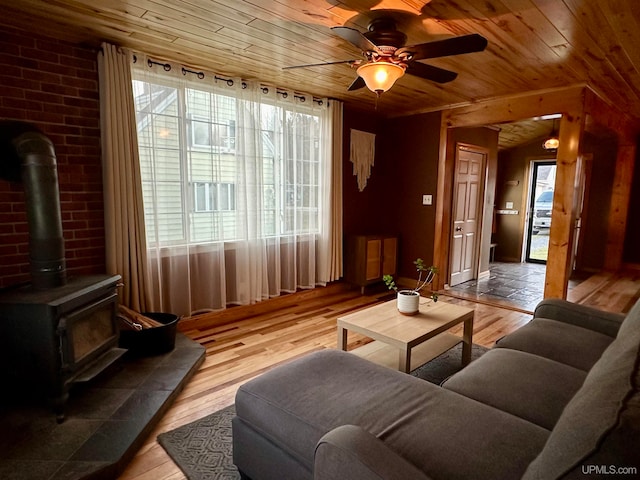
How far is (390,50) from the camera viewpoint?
2.12 meters

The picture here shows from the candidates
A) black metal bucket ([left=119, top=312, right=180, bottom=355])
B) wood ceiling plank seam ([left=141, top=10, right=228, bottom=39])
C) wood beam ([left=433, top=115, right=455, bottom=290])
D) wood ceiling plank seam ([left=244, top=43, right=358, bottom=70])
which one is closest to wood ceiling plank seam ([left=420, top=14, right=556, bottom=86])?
wood ceiling plank seam ([left=244, top=43, right=358, bottom=70])

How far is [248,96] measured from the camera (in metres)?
3.61

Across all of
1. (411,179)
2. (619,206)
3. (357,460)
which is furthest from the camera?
(619,206)

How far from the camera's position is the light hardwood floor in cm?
212

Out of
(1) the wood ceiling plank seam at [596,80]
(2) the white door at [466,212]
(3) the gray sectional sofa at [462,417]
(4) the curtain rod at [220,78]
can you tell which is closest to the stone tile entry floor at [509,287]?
(2) the white door at [466,212]

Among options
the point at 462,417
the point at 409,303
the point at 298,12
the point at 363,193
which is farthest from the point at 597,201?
the point at 462,417

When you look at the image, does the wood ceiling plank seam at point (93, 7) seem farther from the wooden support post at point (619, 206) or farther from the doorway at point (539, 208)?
the doorway at point (539, 208)

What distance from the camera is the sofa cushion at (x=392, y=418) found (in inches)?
42.7

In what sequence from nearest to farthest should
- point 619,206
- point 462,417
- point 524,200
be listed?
point 462,417 → point 619,206 → point 524,200

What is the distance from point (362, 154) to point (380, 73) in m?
2.77

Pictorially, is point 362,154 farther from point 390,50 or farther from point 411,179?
point 390,50

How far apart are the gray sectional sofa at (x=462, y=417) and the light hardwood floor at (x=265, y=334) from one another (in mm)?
690

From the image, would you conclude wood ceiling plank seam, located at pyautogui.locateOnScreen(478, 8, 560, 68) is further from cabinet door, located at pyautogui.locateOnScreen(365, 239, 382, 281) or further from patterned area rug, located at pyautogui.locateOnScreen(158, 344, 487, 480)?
patterned area rug, located at pyautogui.locateOnScreen(158, 344, 487, 480)

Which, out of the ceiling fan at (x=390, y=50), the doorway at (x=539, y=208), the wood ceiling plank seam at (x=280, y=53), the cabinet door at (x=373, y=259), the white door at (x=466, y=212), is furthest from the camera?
the doorway at (x=539, y=208)
